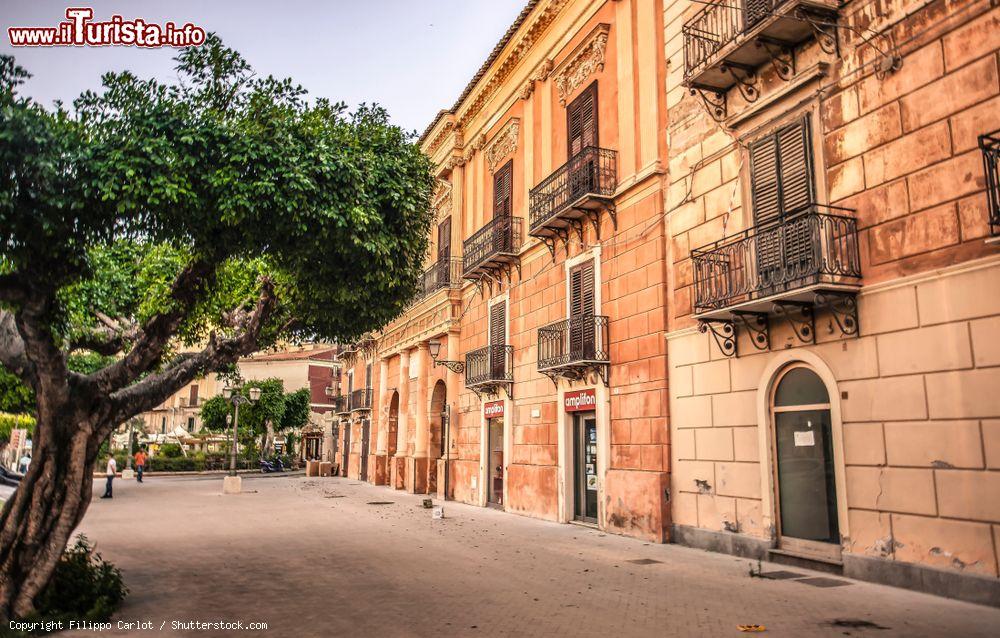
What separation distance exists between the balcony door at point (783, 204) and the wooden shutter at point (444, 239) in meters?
15.8

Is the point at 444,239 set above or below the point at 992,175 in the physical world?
above

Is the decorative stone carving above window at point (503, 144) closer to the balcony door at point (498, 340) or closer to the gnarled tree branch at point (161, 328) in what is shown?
the balcony door at point (498, 340)

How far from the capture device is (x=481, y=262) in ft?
69.3

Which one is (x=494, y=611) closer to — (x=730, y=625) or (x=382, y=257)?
(x=730, y=625)

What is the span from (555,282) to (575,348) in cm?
227

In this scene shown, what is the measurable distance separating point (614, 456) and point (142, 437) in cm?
5376

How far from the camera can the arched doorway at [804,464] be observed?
10211mm

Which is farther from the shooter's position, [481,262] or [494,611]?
[481,262]

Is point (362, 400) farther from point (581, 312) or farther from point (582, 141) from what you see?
point (582, 141)

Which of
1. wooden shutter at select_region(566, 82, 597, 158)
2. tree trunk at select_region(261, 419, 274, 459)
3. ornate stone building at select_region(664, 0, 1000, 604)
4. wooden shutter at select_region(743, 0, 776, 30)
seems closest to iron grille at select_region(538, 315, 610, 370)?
ornate stone building at select_region(664, 0, 1000, 604)

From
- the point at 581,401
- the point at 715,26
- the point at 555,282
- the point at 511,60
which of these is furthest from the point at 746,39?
the point at 511,60

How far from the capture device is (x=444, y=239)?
27062 millimetres

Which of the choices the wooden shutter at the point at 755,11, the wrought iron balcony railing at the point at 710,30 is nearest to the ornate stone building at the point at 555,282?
the wrought iron balcony railing at the point at 710,30

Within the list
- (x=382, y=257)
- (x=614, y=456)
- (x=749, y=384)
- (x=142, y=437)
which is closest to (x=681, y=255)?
(x=749, y=384)
